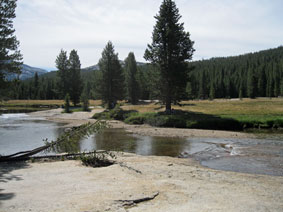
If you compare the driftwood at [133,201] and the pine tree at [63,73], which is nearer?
the driftwood at [133,201]

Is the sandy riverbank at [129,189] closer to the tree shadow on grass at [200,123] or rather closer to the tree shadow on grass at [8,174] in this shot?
the tree shadow on grass at [8,174]

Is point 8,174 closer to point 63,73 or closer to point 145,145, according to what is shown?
point 145,145

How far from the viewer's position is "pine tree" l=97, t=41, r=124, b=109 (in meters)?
48.6

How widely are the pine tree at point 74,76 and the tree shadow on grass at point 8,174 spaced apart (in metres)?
53.7

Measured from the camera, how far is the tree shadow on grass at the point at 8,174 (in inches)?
255

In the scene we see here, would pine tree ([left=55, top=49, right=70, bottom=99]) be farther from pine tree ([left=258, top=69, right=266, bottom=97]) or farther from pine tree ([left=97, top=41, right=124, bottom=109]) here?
pine tree ([left=258, top=69, right=266, bottom=97])

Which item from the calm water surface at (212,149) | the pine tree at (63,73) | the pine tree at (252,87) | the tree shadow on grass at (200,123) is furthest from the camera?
the pine tree at (252,87)

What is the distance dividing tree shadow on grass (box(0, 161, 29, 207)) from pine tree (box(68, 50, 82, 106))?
53.7 m

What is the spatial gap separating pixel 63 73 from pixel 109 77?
61.0ft

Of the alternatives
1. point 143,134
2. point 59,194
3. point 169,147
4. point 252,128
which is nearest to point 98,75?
point 143,134

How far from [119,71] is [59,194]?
44.0m

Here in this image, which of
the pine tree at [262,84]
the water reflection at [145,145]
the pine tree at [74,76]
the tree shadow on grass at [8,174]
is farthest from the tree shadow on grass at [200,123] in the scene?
the pine tree at [262,84]

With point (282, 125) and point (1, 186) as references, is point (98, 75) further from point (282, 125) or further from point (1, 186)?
point (1, 186)

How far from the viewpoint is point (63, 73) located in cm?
6225
